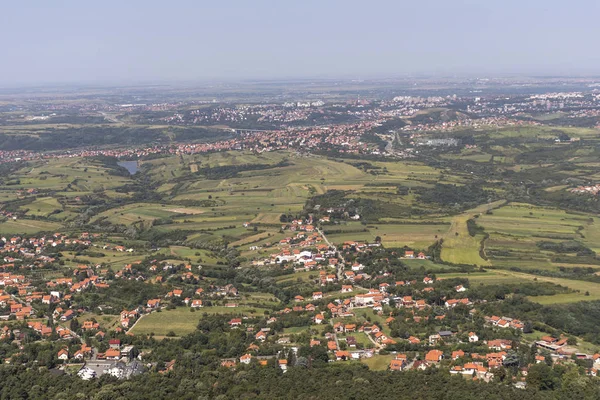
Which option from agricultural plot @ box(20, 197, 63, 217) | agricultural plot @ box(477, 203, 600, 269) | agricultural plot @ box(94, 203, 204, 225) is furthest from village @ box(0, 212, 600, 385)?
agricultural plot @ box(20, 197, 63, 217)

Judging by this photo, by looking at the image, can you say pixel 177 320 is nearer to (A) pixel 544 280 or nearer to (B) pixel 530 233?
(A) pixel 544 280

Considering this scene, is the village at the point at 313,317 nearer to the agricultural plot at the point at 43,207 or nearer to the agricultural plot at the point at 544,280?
the agricultural plot at the point at 544,280

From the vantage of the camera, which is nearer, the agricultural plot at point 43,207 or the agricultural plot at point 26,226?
the agricultural plot at point 26,226

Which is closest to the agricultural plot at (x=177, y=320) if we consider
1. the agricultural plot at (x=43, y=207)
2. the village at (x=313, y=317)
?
the village at (x=313, y=317)

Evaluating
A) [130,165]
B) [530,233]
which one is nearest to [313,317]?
[530,233]

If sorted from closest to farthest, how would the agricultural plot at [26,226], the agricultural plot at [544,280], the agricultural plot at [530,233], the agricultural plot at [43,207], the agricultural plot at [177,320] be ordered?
1. the agricultural plot at [177,320]
2. the agricultural plot at [544,280]
3. the agricultural plot at [530,233]
4. the agricultural plot at [26,226]
5. the agricultural plot at [43,207]

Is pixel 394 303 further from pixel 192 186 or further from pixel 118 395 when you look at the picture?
pixel 192 186

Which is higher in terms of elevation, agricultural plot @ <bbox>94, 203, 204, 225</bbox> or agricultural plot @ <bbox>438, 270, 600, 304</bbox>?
agricultural plot @ <bbox>438, 270, 600, 304</bbox>

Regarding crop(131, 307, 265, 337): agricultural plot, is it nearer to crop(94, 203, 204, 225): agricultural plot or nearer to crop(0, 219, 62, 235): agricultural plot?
crop(94, 203, 204, 225): agricultural plot

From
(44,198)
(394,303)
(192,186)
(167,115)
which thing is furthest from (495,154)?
(167,115)
